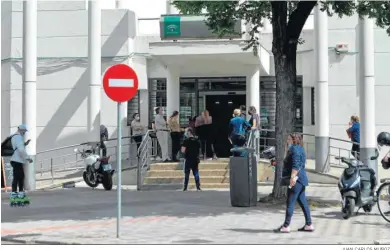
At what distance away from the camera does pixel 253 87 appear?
20453 mm

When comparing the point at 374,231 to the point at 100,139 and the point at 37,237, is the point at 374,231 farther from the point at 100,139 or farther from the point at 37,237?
the point at 100,139

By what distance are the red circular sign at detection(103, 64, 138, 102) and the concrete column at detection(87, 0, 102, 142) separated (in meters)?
10.7

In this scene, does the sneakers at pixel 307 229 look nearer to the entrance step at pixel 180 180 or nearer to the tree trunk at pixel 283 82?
the tree trunk at pixel 283 82

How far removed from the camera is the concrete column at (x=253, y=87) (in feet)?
67.2

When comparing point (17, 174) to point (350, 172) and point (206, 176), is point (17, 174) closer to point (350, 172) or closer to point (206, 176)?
point (206, 176)

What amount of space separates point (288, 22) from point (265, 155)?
18.4 feet

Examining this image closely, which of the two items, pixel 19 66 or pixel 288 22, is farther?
pixel 19 66

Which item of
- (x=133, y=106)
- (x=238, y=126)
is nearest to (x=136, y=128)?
(x=133, y=106)

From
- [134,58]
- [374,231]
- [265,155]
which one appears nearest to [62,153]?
[134,58]

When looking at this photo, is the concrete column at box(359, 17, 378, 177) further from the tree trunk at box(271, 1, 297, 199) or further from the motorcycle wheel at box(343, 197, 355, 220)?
the motorcycle wheel at box(343, 197, 355, 220)

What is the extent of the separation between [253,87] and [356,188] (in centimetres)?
1007

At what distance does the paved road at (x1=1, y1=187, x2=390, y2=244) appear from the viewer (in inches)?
350

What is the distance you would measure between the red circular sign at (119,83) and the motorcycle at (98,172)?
7.84 metres

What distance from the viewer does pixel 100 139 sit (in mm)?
19594
